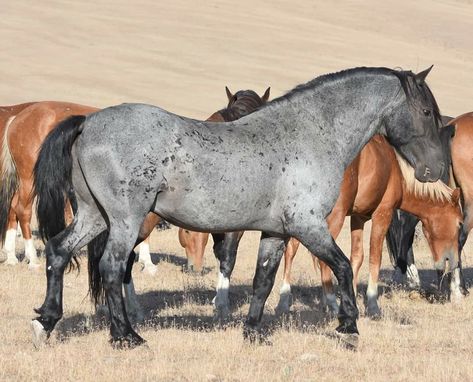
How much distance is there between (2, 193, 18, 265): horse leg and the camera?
12.8 meters

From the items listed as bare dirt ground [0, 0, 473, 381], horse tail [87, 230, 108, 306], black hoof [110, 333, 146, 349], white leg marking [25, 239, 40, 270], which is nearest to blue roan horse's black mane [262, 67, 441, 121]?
horse tail [87, 230, 108, 306]

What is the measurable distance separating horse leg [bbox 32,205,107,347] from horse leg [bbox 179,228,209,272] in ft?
16.5

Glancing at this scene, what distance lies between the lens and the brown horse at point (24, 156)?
492 inches

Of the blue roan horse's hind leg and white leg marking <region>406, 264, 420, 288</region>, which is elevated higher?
the blue roan horse's hind leg

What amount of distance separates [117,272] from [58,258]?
56 centimetres

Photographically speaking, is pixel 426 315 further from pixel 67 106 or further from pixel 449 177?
pixel 67 106

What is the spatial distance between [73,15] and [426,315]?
4759 centimetres

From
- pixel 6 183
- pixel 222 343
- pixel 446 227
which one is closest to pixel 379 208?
pixel 446 227

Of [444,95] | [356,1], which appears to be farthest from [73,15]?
[356,1]

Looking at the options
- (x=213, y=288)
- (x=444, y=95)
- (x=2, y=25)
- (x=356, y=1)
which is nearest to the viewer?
(x=213, y=288)

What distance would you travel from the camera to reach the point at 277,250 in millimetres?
7875

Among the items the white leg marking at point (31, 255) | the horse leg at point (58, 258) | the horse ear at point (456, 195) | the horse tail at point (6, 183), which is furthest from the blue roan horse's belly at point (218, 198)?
the horse tail at point (6, 183)

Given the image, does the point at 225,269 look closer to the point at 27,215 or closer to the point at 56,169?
the point at 56,169

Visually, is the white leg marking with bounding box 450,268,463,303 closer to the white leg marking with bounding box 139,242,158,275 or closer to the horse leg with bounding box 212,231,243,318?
the horse leg with bounding box 212,231,243,318
